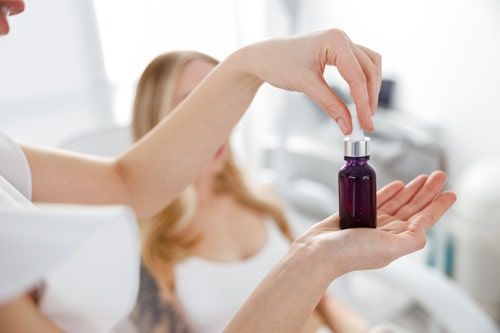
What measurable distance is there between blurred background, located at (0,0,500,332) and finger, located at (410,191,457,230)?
82 centimetres

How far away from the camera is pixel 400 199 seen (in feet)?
1.95

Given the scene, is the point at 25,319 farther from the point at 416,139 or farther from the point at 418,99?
the point at 418,99

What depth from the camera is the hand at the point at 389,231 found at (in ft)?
1.52

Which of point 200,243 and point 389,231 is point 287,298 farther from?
point 200,243

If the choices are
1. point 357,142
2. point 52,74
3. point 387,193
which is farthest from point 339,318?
point 52,74

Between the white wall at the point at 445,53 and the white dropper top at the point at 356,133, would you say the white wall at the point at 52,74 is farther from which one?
the white dropper top at the point at 356,133

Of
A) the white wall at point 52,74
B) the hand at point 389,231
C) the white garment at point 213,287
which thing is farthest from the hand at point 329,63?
the white wall at point 52,74

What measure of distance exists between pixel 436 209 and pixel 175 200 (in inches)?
26.8

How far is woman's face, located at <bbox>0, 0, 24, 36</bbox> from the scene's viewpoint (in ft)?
1.70

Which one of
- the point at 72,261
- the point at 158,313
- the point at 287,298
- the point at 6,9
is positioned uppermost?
the point at 6,9

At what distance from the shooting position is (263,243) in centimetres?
A: 125

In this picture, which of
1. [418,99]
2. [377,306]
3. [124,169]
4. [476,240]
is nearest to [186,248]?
[124,169]

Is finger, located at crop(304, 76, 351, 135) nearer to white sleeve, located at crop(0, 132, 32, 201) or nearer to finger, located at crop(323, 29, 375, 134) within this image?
finger, located at crop(323, 29, 375, 134)

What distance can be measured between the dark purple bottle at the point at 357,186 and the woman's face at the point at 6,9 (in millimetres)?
367
